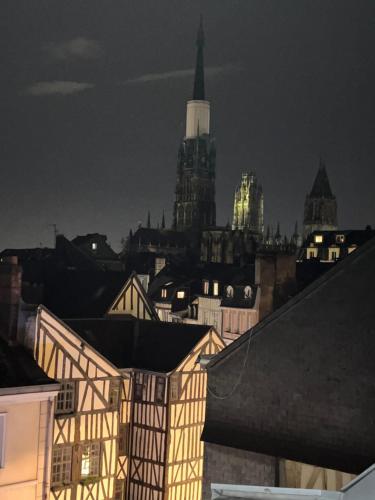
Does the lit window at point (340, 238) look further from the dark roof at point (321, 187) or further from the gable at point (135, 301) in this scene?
the gable at point (135, 301)

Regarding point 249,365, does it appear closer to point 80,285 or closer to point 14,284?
point 14,284

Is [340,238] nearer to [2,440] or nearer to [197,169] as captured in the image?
[2,440]

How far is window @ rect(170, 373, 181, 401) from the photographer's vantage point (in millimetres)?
17047

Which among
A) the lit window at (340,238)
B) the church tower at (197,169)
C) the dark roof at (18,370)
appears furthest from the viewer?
the church tower at (197,169)

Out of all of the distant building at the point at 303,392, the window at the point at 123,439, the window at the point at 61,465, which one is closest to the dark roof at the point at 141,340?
the window at the point at 123,439

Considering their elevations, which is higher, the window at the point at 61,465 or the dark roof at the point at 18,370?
the dark roof at the point at 18,370

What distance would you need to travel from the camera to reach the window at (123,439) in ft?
56.6

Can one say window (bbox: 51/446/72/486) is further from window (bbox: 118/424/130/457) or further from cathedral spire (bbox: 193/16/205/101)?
cathedral spire (bbox: 193/16/205/101)

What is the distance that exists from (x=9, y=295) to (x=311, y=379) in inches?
283

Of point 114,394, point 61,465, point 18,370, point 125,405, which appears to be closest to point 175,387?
point 125,405

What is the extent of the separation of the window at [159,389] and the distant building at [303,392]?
25.5ft

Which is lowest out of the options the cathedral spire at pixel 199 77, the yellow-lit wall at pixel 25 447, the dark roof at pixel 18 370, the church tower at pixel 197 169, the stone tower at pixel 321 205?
the yellow-lit wall at pixel 25 447

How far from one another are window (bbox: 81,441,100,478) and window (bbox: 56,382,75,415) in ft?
2.98

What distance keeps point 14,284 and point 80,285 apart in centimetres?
1009
